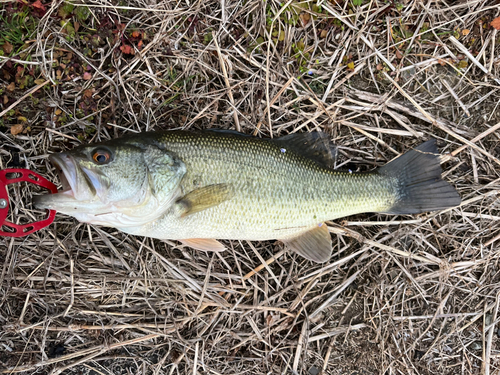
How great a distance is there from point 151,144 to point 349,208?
5.49ft

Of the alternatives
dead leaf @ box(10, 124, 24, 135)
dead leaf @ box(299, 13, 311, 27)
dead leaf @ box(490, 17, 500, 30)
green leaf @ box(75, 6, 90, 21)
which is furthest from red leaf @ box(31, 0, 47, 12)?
dead leaf @ box(490, 17, 500, 30)

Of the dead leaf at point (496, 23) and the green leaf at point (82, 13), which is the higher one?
the green leaf at point (82, 13)

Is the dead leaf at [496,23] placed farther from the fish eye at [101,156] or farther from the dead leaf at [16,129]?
the dead leaf at [16,129]

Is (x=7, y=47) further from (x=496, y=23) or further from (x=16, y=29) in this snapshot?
(x=496, y=23)

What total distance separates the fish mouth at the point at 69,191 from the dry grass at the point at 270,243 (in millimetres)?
733

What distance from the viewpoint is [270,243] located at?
9.84ft

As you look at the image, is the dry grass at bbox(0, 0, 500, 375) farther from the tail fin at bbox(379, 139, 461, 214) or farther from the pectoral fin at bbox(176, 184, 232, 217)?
the pectoral fin at bbox(176, 184, 232, 217)

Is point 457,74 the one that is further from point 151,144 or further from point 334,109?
point 151,144

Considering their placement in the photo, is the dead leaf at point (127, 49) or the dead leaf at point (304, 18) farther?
the dead leaf at point (304, 18)

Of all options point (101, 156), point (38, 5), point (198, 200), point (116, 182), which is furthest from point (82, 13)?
point (198, 200)

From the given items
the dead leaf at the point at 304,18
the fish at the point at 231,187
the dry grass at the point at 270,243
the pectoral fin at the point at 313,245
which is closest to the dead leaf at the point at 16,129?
the dry grass at the point at 270,243

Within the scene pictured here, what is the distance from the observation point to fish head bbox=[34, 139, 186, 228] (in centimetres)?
210

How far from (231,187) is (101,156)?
0.93 m

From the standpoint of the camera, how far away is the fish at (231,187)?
2172 millimetres
